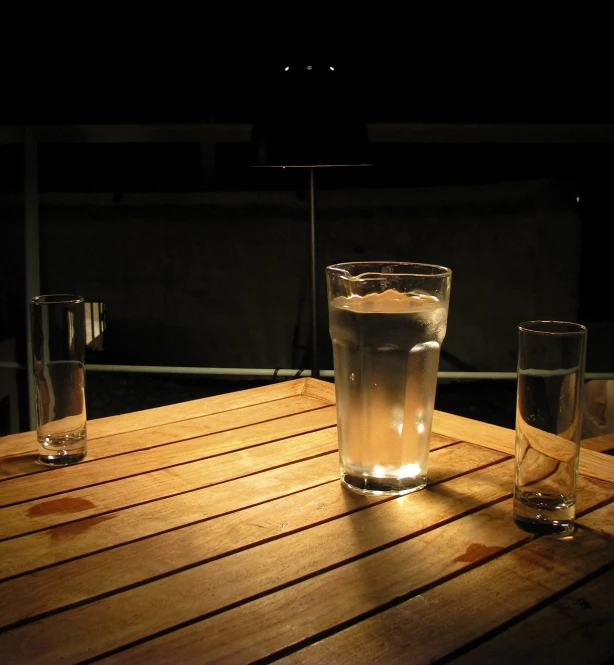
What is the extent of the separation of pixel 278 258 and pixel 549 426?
276 cm

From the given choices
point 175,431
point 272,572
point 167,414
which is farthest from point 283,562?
point 167,414

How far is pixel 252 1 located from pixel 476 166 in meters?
1.39

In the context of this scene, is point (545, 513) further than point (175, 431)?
No

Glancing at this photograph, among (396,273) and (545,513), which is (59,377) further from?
(545,513)

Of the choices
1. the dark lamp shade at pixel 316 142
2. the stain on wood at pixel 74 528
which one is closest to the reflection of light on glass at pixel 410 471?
the stain on wood at pixel 74 528

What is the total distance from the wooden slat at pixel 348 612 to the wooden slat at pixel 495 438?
0.25 m

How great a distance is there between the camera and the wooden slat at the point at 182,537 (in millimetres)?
830

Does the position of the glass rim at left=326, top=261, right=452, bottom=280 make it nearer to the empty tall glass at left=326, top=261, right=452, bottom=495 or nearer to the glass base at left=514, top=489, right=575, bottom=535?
the empty tall glass at left=326, top=261, right=452, bottom=495

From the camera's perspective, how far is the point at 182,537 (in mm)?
952

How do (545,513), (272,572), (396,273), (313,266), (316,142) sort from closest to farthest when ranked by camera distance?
(272,572)
(545,513)
(396,273)
(316,142)
(313,266)

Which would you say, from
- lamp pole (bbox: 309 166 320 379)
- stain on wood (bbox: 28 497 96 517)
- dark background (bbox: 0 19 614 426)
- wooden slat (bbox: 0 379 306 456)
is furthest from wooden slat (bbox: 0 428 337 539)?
dark background (bbox: 0 19 614 426)

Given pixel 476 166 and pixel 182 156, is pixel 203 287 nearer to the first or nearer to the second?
pixel 182 156

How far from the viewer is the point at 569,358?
94 cm

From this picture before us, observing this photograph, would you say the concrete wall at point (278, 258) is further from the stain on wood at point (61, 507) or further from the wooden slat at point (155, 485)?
the stain on wood at point (61, 507)
